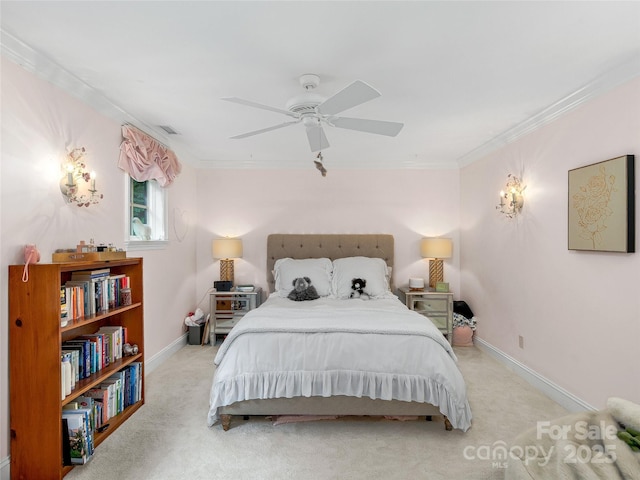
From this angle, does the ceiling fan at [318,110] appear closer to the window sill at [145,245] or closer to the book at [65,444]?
the window sill at [145,245]

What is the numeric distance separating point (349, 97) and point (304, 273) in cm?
262

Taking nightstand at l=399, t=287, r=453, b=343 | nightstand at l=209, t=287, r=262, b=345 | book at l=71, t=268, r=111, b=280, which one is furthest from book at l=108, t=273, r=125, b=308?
nightstand at l=399, t=287, r=453, b=343

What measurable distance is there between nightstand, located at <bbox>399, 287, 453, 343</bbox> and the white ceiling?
2155 millimetres

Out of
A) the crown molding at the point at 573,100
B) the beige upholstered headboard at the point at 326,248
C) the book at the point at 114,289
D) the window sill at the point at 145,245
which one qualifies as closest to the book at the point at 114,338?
the book at the point at 114,289

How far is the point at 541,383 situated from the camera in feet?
10.5

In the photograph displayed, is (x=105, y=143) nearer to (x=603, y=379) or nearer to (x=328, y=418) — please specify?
(x=328, y=418)

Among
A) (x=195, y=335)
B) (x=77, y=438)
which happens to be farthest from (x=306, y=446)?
(x=195, y=335)

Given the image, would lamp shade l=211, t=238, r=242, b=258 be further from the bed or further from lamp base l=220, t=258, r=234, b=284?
the bed

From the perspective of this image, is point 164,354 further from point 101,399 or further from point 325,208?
point 325,208

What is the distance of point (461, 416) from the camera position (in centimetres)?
246

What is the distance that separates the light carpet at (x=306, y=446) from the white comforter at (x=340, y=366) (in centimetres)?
20

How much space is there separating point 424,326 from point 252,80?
219cm

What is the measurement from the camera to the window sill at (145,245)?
3356mm

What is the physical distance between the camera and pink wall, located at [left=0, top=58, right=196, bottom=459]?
200 cm
